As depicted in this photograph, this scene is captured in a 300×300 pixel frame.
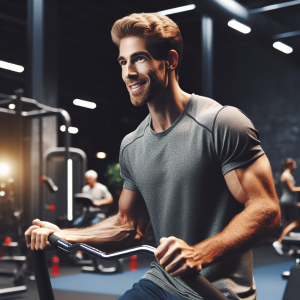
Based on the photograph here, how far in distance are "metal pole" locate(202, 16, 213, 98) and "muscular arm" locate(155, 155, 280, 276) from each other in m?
7.07

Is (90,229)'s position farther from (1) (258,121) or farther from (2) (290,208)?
(1) (258,121)

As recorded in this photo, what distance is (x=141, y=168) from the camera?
143 centimetres

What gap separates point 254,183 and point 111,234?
59cm

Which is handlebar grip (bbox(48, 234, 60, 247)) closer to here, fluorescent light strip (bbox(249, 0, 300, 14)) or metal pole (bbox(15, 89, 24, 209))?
metal pole (bbox(15, 89, 24, 209))

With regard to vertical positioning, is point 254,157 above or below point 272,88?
below

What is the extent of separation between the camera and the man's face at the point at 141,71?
1324 millimetres

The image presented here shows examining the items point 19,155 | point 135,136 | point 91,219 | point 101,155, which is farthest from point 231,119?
point 101,155

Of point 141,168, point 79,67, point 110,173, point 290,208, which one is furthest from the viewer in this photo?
point 79,67

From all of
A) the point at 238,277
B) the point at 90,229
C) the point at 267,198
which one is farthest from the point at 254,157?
the point at 90,229

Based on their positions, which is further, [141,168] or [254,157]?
[141,168]

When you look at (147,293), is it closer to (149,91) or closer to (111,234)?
(111,234)

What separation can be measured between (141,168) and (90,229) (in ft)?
0.94

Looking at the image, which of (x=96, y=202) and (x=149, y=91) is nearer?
(x=149, y=91)

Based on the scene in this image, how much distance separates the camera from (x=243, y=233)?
3.60 feet
